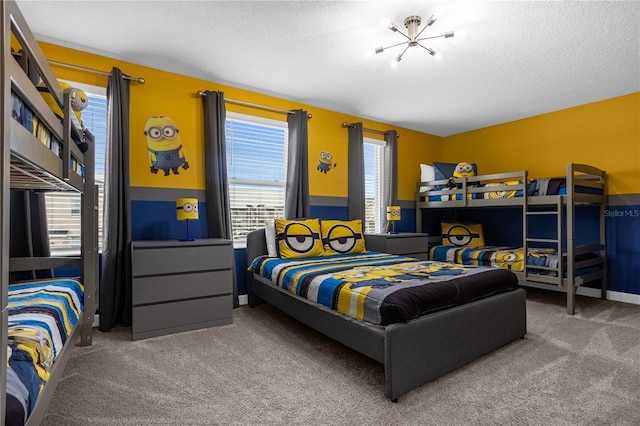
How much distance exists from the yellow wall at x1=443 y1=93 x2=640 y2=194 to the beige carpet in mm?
2149

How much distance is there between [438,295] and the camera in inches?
79.4

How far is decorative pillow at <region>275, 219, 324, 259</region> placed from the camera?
3414mm

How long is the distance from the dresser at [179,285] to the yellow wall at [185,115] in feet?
2.91

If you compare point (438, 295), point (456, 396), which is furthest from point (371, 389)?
point (438, 295)

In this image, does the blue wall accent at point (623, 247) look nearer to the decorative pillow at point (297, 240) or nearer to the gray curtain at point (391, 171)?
the gray curtain at point (391, 171)

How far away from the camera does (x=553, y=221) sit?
14.0ft

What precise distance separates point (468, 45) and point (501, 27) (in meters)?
0.30

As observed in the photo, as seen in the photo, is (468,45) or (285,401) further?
(468,45)

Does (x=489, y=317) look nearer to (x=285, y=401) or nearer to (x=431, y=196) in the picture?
(x=285, y=401)

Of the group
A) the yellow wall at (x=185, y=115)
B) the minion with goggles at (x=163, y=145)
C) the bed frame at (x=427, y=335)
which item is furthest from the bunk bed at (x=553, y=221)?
the minion with goggles at (x=163, y=145)

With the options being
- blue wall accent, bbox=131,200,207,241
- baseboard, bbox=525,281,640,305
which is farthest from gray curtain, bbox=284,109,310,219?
baseboard, bbox=525,281,640,305

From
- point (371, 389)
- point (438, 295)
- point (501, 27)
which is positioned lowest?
point (371, 389)

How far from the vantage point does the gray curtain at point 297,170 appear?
3957mm

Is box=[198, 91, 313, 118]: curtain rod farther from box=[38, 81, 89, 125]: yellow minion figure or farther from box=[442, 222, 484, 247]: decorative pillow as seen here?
box=[442, 222, 484, 247]: decorative pillow
